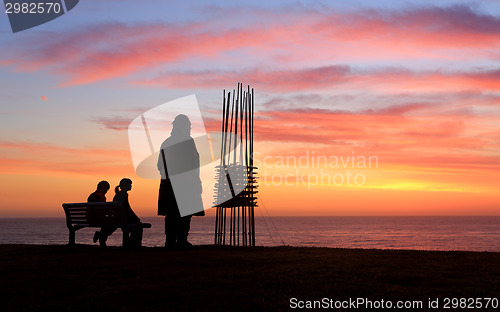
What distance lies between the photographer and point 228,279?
7867 millimetres

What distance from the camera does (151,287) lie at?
7.40 metres

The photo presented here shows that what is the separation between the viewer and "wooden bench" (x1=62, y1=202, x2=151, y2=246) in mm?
12250

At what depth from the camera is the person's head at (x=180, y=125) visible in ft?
41.5

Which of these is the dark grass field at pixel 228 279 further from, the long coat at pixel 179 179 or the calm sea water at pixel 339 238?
the calm sea water at pixel 339 238

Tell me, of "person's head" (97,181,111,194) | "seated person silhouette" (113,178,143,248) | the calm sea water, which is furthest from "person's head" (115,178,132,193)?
the calm sea water

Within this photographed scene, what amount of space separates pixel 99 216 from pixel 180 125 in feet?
9.94

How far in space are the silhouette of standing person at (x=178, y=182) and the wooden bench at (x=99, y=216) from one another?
2.13 feet

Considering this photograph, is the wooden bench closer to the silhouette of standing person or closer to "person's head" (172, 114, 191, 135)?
the silhouette of standing person

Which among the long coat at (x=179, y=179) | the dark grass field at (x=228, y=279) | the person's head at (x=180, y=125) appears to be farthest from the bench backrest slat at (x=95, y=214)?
the person's head at (x=180, y=125)

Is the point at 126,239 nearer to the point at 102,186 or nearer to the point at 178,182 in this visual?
the point at 178,182

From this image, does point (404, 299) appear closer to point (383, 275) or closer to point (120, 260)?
point (383, 275)

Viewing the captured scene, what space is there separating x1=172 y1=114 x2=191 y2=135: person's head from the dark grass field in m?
3.06

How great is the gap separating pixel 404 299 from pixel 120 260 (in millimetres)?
5876

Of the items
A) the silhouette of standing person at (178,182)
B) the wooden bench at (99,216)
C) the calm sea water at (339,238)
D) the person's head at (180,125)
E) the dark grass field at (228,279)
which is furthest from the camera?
the calm sea water at (339,238)
